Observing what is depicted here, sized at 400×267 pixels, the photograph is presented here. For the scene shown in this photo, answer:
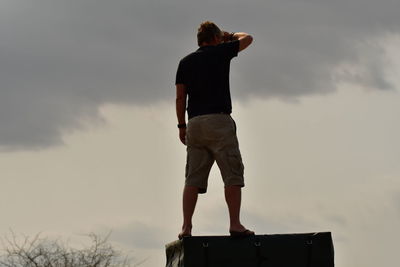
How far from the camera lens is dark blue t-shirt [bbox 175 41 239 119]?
31.0 feet

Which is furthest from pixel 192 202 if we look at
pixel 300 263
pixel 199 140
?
pixel 300 263

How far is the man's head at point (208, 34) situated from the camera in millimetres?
9547

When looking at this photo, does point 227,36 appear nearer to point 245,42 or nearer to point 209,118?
point 245,42

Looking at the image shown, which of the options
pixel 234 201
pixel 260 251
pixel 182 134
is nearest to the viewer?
pixel 260 251

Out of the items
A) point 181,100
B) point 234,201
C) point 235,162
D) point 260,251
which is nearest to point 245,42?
point 181,100

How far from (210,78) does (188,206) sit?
122 cm

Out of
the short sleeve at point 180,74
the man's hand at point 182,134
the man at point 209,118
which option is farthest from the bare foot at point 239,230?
the short sleeve at point 180,74

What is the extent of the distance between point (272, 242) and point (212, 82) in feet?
5.21

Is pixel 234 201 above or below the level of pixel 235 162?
below

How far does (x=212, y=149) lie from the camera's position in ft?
31.3

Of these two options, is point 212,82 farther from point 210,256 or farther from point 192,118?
point 210,256

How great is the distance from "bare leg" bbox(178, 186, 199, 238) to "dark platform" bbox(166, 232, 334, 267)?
1.11 feet

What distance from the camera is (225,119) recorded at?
9.47 metres

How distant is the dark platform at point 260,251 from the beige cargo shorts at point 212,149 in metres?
0.62
